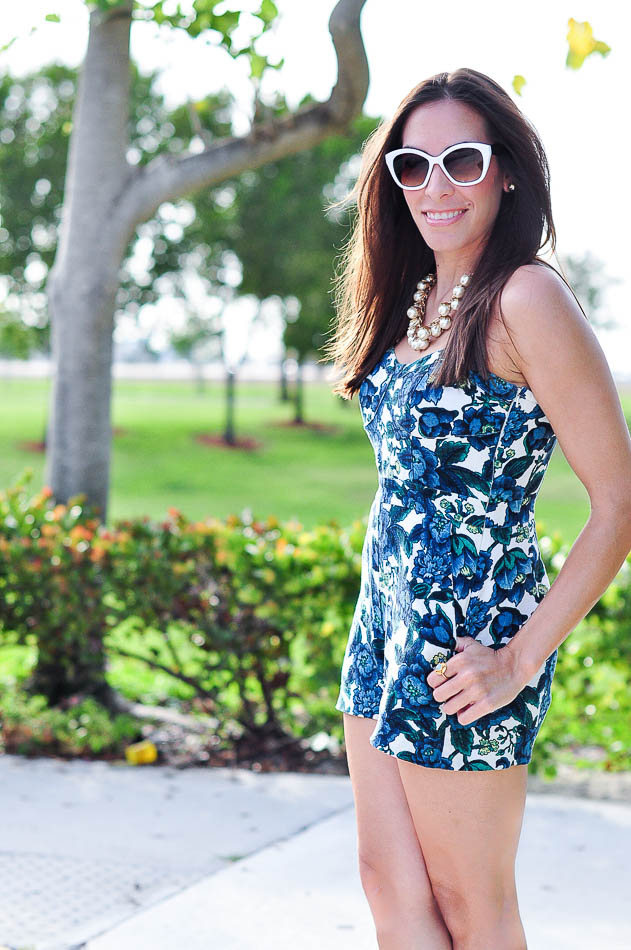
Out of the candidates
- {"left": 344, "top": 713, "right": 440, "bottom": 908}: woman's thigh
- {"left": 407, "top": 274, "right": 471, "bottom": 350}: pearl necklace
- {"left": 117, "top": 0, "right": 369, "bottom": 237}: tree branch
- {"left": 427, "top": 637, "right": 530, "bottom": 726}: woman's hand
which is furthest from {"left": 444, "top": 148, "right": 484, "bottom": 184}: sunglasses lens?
{"left": 117, "top": 0, "right": 369, "bottom": 237}: tree branch

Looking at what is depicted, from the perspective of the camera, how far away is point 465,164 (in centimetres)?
193

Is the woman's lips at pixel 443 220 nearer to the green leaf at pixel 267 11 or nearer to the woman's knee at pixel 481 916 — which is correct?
the woman's knee at pixel 481 916

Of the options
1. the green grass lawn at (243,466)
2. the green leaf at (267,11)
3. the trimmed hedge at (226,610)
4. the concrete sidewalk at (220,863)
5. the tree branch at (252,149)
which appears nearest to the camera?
the concrete sidewalk at (220,863)

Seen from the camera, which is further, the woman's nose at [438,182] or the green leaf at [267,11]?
the green leaf at [267,11]

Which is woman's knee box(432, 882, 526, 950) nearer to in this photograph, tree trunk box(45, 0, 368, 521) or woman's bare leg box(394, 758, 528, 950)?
woman's bare leg box(394, 758, 528, 950)

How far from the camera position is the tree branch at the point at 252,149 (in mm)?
4844

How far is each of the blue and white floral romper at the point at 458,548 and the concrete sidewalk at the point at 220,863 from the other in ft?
4.29

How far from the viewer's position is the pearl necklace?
1.95m

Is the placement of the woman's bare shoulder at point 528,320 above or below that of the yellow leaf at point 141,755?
above

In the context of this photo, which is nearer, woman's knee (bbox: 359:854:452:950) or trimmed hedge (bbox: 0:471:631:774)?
woman's knee (bbox: 359:854:452:950)

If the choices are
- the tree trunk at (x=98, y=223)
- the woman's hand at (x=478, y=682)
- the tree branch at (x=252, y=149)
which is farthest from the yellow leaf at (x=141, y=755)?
the woman's hand at (x=478, y=682)

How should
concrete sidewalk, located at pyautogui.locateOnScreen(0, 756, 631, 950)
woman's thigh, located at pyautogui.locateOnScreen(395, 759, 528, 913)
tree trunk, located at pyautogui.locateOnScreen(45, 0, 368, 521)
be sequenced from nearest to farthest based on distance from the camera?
woman's thigh, located at pyautogui.locateOnScreen(395, 759, 528, 913) < concrete sidewalk, located at pyautogui.locateOnScreen(0, 756, 631, 950) < tree trunk, located at pyautogui.locateOnScreen(45, 0, 368, 521)

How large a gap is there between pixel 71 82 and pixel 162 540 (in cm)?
1879

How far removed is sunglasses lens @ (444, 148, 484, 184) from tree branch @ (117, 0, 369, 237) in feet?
9.82
